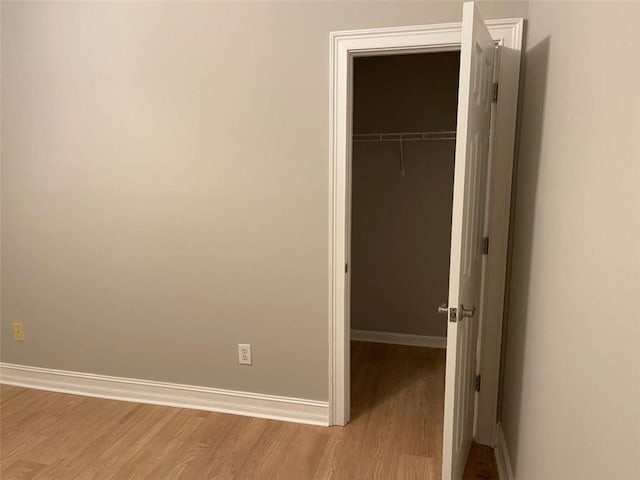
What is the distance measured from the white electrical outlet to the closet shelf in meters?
1.76

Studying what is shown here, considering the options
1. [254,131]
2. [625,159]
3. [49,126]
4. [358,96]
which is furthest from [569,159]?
[49,126]

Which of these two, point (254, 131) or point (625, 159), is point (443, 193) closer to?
point (254, 131)

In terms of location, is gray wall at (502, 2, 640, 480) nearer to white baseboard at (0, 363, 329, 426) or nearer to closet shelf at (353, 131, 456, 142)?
white baseboard at (0, 363, 329, 426)

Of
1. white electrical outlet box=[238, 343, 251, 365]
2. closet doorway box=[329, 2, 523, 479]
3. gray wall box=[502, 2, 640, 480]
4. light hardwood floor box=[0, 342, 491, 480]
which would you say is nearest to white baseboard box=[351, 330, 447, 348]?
light hardwood floor box=[0, 342, 491, 480]

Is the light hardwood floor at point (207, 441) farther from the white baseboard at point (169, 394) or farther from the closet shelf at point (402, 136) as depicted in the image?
the closet shelf at point (402, 136)

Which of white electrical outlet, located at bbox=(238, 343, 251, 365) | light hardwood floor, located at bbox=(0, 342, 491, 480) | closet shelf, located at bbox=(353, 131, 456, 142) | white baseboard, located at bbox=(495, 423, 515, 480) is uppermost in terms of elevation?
closet shelf, located at bbox=(353, 131, 456, 142)

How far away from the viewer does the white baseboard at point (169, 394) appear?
2.54 meters

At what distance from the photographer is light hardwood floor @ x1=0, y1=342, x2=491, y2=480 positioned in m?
2.14

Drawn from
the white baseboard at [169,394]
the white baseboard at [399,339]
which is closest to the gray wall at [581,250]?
the white baseboard at [169,394]

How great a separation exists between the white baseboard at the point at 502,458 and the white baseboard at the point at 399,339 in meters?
1.29

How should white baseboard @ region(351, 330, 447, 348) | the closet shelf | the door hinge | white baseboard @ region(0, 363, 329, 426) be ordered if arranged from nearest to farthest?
the door hinge < white baseboard @ region(0, 363, 329, 426) < the closet shelf < white baseboard @ region(351, 330, 447, 348)

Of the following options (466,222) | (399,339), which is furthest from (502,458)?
(399,339)

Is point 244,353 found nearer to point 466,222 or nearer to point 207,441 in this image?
point 207,441

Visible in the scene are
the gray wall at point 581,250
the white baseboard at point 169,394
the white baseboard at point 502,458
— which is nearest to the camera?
the gray wall at point 581,250
